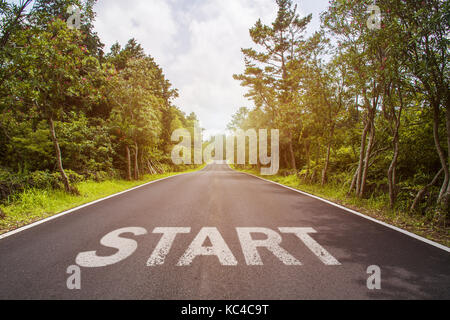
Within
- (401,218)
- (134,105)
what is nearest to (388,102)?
(401,218)

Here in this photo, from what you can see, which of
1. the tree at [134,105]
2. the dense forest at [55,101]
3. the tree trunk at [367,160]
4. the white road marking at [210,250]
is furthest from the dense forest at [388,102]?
the tree at [134,105]

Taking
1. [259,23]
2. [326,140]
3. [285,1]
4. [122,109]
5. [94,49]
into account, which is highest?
[285,1]

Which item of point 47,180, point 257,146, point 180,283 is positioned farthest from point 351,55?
point 257,146

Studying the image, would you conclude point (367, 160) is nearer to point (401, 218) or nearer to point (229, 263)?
point (401, 218)

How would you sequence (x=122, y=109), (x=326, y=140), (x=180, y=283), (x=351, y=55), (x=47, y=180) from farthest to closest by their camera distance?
(x=122, y=109), (x=326, y=140), (x=47, y=180), (x=351, y=55), (x=180, y=283)

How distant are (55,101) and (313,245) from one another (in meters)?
9.31

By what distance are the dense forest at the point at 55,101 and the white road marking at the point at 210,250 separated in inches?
226

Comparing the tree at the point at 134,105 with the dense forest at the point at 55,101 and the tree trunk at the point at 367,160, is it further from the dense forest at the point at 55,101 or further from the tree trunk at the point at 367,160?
the tree trunk at the point at 367,160

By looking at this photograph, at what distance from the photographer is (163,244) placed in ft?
11.8

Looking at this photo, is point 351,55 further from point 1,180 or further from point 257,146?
point 257,146

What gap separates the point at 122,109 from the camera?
591 inches

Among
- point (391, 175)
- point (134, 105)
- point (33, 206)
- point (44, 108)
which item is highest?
point (134, 105)

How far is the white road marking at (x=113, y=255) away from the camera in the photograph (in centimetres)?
294

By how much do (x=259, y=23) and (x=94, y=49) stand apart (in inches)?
532
